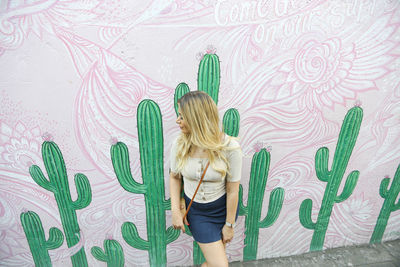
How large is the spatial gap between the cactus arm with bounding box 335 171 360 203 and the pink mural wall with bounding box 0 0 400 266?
0.20 feet

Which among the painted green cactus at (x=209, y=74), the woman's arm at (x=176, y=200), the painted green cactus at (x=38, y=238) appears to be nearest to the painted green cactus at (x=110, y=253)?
the painted green cactus at (x=38, y=238)

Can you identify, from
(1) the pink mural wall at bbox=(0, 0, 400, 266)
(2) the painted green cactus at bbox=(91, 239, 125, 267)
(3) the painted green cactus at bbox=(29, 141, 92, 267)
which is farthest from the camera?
(2) the painted green cactus at bbox=(91, 239, 125, 267)

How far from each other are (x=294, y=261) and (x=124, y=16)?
2714 millimetres

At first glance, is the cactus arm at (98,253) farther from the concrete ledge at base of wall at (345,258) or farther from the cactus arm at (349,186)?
the cactus arm at (349,186)

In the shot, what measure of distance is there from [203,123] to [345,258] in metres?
2.24

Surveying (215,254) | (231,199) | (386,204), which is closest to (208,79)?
(231,199)

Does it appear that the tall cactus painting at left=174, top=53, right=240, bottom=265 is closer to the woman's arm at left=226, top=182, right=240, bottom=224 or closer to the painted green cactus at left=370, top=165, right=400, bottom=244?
the woman's arm at left=226, top=182, right=240, bottom=224

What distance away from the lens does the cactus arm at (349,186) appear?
7.37ft

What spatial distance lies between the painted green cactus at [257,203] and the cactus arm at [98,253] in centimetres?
135

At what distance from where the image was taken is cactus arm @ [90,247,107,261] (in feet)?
7.07

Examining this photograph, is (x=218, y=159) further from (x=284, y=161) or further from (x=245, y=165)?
(x=284, y=161)

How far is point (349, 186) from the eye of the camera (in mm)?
2273

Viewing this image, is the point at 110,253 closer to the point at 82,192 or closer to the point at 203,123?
the point at 82,192

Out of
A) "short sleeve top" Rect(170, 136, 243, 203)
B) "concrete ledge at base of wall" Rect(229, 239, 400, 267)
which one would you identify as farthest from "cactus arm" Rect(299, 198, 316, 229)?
"short sleeve top" Rect(170, 136, 243, 203)
